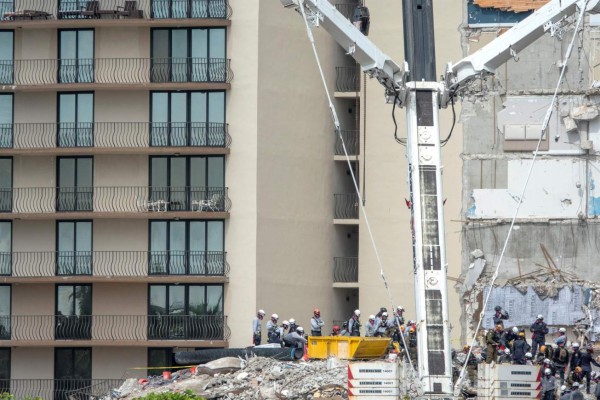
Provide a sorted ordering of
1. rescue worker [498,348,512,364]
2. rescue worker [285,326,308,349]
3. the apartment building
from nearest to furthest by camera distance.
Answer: rescue worker [498,348,512,364] < rescue worker [285,326,308,349] < the apartment building

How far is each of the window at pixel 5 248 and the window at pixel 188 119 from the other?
732 centimetres

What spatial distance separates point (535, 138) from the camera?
301 ft

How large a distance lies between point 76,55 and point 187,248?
372 inches

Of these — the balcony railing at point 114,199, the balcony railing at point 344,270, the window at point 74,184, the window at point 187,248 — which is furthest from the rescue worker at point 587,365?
the window at point 74,184

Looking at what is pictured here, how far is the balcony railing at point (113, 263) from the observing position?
292 feet

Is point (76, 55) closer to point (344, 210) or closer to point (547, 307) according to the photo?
point (344, 210)

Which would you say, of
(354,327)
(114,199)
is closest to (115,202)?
(114,199)

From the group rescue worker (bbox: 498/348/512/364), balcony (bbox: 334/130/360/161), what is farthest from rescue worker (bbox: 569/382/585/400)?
balcony (bbox: 334/130/360/161)

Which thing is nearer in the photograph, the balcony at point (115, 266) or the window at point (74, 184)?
the balcony at point (115, 266)

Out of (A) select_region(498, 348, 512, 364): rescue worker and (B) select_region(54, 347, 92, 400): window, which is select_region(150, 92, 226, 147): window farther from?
(A) select_region(498, 348, 512, 364): rescue worker

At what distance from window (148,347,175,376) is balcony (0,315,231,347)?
68cm

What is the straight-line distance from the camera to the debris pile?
2849 inches

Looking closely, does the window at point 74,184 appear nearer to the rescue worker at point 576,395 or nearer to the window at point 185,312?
the window at point 185,312

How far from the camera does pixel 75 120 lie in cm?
9069
